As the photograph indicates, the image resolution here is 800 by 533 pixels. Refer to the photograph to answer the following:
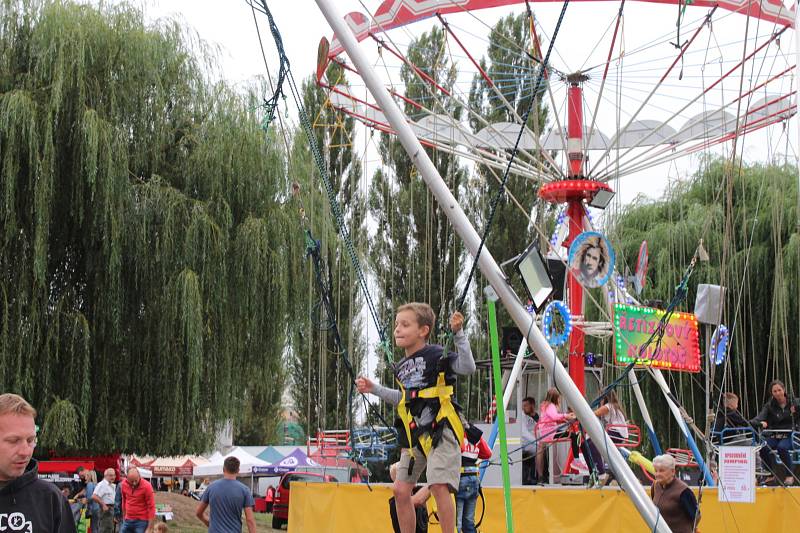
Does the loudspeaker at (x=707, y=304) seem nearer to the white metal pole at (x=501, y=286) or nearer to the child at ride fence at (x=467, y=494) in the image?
the child at ride fence at (x=467, y=494)

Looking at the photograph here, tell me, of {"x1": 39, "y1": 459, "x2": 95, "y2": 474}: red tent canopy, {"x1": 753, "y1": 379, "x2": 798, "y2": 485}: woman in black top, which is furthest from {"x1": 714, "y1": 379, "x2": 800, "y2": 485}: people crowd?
{"x1": 39, "y1": 459, "x2": 95, "y2": 474}: red tent canopy

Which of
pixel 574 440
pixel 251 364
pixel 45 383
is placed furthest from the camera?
pixel 251 364

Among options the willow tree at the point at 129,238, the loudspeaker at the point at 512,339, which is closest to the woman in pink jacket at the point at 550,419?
the loudspeaker at the point at 512,339

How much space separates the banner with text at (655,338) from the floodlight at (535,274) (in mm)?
7614

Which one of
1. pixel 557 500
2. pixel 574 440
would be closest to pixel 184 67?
pixel 574 440

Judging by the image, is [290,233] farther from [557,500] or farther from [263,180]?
[557,500]

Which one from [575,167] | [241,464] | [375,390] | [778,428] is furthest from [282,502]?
[375,390]

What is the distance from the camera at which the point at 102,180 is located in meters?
20.0

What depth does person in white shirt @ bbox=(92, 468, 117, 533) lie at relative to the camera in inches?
760

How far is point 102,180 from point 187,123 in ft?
9.27

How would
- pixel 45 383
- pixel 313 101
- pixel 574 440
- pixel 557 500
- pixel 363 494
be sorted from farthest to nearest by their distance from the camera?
pixel 313 101 < pixel 45 383 < pixel 574 440 < pixel 363 494 < pixel 557 500

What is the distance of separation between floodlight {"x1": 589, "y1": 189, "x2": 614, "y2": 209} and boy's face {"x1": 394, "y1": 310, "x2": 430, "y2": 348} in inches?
418

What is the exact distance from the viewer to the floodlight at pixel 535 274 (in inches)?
285

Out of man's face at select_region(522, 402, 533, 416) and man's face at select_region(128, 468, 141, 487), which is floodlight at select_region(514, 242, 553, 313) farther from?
man's face at select_region(128, 468, 141, 487)
